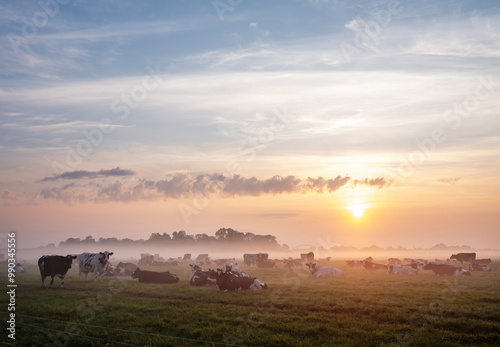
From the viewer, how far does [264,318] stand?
15430 millimetres

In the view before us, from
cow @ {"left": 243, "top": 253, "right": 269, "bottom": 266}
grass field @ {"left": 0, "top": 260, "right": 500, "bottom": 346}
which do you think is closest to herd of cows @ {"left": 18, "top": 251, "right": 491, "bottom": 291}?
grass field @ {"left": 0, "top": 260, "right": 500, "bottom": 346}

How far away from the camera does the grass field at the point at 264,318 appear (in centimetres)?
1277

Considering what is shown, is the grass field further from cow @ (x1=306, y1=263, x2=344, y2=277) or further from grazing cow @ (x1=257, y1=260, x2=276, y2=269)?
grazing cow @ (x1=257, y1=260, x2=276, y2=269)

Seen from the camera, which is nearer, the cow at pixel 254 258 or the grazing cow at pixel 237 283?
the grazing cow at pixel 237 283

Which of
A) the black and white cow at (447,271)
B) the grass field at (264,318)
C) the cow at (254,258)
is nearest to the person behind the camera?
the grass field at (264,318)

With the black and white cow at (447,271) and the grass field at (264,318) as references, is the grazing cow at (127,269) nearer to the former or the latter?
the grass field at (264,318)

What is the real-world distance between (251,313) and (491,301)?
1248 cm

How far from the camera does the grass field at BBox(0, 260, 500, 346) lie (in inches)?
503

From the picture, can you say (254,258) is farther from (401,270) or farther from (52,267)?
(52,267)

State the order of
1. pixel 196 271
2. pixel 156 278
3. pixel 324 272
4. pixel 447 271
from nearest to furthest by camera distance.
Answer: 1. pixel 196 271
2. pixel 156 278
3. pixel 324 272
4. pixel 447 271

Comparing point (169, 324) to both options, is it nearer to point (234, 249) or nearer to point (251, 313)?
point (251, 313)

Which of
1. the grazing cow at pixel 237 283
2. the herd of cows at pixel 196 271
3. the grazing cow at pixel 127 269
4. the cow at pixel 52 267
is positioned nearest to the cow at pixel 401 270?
the herd of cows at pixel 196 271

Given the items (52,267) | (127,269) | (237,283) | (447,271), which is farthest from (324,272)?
(52,267)

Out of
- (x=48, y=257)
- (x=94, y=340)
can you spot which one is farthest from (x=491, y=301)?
(x=48, y=257)
